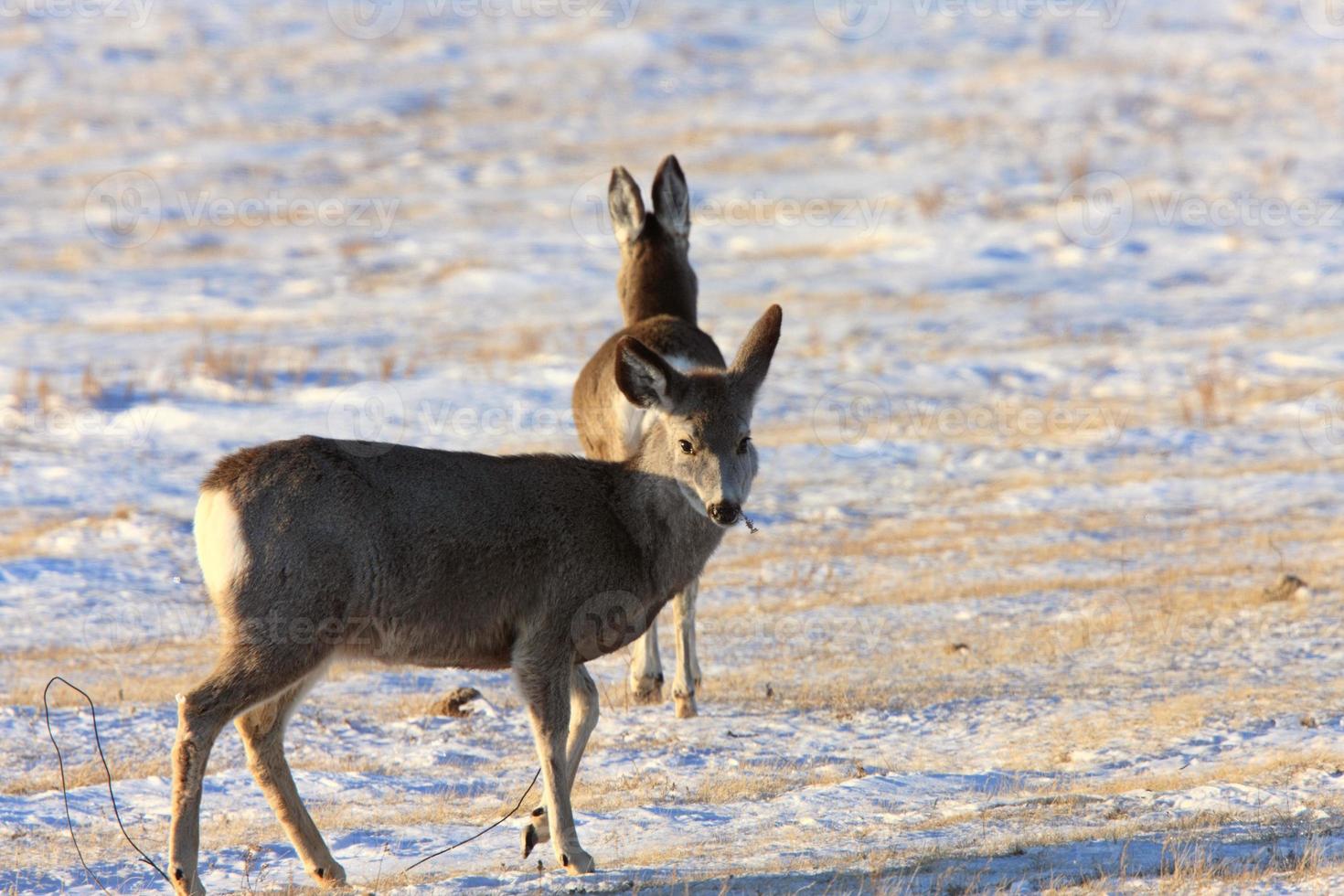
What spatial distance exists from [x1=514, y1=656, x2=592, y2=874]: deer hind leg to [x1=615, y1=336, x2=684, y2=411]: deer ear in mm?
1337

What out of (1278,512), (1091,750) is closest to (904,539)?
(1278,512)

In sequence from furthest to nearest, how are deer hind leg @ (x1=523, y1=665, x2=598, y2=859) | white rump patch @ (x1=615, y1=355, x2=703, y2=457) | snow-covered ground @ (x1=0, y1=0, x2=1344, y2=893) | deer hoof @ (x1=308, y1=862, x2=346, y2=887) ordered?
white rump patch @ (x1=615, y1=355, x2=703, y2=457), snow-covered ground @ (x1=0, y1=0, x2=1344, y2=893), deer hind leg @ (x1=523, y1=665, x2=598, y2=859), deer hoof @ (x1=308, y1=862, x2=346, y2=887)

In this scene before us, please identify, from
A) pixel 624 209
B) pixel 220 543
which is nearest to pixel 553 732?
pixel 220 543

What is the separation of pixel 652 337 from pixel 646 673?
2.28m

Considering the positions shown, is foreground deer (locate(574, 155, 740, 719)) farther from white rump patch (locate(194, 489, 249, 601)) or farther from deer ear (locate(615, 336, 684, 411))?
white rump patch (locate(194, 489, 249, 601))

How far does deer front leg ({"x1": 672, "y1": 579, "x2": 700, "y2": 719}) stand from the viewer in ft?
33.8

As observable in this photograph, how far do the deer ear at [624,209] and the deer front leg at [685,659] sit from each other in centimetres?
290

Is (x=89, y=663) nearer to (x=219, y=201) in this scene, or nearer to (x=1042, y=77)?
(x=219, y=201)

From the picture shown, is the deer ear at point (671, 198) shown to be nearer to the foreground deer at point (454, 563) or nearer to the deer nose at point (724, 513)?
the foreground deer at point (454, 563)

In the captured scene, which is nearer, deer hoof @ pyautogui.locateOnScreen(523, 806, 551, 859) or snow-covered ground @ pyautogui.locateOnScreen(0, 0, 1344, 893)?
deer hoof @ pyautogui.locateOnScreen(523, 806, 551, 859)

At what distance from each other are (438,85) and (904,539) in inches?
1449

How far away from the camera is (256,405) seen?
70.0 ft

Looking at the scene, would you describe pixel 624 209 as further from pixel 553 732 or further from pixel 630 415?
pixel 553 732

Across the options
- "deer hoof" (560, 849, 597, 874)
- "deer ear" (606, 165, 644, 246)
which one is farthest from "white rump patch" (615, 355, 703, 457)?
"deer hoof" (560, 849, 597, 874)
